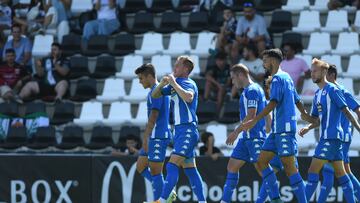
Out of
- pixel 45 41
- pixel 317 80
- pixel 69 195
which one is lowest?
pixel 69 195

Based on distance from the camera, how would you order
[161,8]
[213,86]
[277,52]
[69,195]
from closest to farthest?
[277,52] → [69,195] → [213,86] → [161,8]

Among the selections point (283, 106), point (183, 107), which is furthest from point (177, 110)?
point (283, 106)

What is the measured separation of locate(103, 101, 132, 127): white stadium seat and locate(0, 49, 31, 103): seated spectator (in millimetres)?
1990

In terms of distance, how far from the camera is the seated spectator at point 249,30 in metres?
20.3

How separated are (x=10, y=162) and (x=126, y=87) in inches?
149

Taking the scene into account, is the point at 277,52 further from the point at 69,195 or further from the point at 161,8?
the point at 161,8

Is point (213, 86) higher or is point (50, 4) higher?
point (50, 4)

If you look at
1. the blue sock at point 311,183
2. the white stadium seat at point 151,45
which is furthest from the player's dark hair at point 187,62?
the white stadium seat at point 151,45

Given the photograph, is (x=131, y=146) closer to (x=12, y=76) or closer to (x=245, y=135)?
(x=245, y=135)

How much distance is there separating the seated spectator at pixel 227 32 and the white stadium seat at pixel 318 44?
1419 millimetres

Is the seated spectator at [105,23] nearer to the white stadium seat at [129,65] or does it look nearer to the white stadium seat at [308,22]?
the white stadium seat at [129,65]

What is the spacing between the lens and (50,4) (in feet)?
75.6

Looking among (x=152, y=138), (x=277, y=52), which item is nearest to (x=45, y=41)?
(x=152, y=138)

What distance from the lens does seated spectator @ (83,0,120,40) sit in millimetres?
22219
